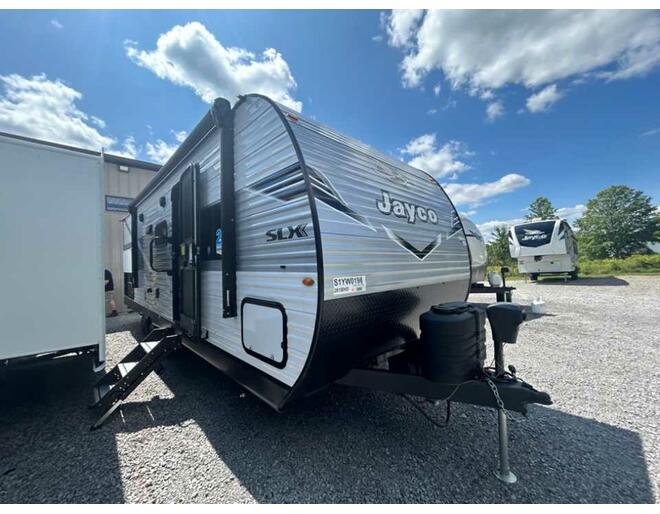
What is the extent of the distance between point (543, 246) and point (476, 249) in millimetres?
8265

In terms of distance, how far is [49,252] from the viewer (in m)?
3.09

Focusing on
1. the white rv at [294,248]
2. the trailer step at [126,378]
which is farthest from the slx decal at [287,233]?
the trailer step at [126,378]

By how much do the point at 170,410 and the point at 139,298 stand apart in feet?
11.8

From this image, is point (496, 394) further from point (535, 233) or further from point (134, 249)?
point (535, 233)

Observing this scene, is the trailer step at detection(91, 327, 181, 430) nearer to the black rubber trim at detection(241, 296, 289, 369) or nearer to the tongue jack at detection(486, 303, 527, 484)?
the black rubber trim at detection(241, 296, 289, 369)

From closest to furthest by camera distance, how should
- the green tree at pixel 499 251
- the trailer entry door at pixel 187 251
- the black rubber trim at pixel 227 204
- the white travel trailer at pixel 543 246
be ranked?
1. the black rubber trim at pixel 227 204
2. the trailer entry door at pixel 187 251
3. the white travel trailer at pixel 543 246
4. the green tree at pixel 499 251

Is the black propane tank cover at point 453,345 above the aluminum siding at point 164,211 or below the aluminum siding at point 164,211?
below

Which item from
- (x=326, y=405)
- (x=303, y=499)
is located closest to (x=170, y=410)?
(x=326, y=405)

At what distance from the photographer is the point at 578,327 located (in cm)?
639

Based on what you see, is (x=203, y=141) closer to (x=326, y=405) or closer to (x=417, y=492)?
(x=326, y=405)

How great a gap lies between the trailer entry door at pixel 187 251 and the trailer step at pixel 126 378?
329mm

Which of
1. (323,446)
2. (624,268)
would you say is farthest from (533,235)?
(323,446)

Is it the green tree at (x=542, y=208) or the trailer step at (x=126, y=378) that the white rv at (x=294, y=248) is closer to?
the trailer step at (x=126, y=378)

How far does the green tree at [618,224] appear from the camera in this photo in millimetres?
33812
